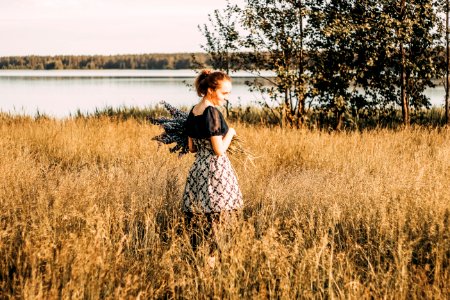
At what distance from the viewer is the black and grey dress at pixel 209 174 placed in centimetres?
432

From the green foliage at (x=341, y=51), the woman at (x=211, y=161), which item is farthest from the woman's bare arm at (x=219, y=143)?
the green foliage at (x=341, y=51)

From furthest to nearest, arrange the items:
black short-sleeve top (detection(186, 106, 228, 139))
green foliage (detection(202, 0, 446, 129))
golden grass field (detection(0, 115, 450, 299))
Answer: green foliage (detection(202, 0, 446, 129)) → black short-sleeve top (detection(186, 106, 228, 139)) → golden grass field (detection(0, 115, 450, 299))

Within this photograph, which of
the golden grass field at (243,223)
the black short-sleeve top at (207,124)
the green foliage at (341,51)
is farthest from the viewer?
the green foliage at (341,51)

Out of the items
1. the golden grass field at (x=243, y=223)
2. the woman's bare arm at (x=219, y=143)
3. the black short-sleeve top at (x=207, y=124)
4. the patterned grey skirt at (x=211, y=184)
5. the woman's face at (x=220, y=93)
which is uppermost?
the woman's face at (x=220, y=93)

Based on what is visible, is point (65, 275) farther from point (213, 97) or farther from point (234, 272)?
point (213, 97)

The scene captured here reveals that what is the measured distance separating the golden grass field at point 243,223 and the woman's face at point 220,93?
1.01m

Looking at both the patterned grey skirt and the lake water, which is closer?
the patterned grey skirt

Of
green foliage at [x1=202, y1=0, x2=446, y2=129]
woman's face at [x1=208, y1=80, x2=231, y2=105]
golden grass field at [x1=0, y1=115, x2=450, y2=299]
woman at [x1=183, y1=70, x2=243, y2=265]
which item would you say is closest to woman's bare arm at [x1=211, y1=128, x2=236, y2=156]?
woman at [x1=183, y1=70, x2=243, y2=265]

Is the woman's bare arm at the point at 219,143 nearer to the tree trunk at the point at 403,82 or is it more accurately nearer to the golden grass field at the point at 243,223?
the golden grass field at the point at 243,223

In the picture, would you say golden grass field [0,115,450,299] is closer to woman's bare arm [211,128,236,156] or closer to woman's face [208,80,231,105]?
woman's bare arm [211,128,236,156]

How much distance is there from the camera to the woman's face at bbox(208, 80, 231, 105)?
171 inches

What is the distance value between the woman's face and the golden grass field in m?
1.01

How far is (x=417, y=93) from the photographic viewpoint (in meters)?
13.0

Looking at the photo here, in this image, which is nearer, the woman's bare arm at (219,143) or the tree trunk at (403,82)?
the woman's bare arm at (219,143)
